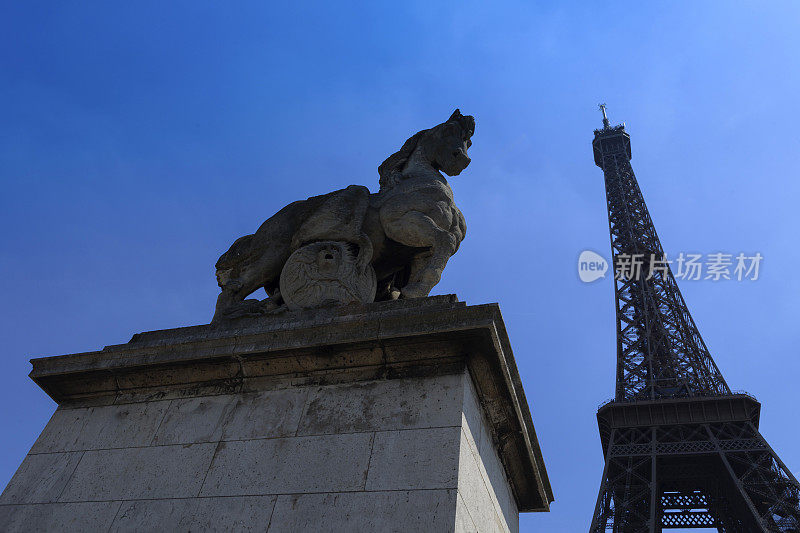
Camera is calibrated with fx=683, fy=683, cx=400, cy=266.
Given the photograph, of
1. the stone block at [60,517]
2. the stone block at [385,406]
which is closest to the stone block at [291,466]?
the stone block at [385,406]

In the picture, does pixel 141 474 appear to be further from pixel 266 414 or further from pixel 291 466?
pixel 291 466

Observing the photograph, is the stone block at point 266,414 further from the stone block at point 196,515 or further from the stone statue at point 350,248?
the stone statue at point 350,248

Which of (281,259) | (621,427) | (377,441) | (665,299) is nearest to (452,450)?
(377,441)

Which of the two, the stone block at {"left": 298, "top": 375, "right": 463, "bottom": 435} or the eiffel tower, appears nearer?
the stone block at {"left": 298, "top": 375, "right": 463, "bottom": 435}

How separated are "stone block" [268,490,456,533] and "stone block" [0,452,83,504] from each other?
1872mm

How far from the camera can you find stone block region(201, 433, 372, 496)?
174 inches

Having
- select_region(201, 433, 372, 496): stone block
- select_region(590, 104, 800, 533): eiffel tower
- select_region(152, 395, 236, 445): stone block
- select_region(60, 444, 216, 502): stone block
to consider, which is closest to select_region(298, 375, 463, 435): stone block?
select_region(201, 433, 372, 496): stone block

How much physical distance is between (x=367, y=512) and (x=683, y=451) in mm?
42791

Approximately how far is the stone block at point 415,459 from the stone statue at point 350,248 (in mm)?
1839

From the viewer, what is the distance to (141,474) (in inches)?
192

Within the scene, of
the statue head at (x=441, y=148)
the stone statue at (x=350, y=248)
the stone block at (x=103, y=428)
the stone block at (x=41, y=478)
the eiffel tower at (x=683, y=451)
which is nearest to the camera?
the stone block at (x=41, y=478)

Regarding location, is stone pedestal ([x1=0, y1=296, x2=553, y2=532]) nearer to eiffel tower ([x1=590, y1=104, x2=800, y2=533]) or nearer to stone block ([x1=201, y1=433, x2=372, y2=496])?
stone block ([x1=201, y1=433, x2=372, y2=496])

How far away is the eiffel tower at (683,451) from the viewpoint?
3891 cm

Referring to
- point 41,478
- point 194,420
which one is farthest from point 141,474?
point 41,478
